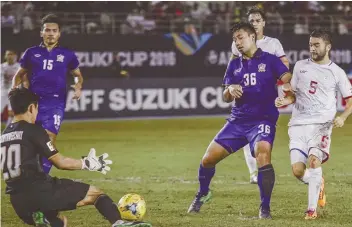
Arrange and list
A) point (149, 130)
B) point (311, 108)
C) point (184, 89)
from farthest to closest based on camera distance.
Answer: point (184, 89), point (149, 130), point (311, 108)

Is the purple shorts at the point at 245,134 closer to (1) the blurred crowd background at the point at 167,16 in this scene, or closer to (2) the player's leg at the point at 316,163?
(2) the player's leg at the point at 316,163

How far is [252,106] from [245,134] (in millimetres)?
327

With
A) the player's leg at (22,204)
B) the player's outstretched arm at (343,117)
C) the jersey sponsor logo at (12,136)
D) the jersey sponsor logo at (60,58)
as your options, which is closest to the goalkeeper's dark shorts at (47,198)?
the player's leg at (22,204)

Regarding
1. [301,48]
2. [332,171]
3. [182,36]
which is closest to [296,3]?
[301,48]

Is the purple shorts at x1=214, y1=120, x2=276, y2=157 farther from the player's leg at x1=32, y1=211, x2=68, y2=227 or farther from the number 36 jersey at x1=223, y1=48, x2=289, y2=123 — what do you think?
the player's leg at x1=32, y1=211, x2=68, y2=227

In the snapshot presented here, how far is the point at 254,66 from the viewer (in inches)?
372

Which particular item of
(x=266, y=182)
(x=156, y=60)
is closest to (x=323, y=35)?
(x=266, y=182)

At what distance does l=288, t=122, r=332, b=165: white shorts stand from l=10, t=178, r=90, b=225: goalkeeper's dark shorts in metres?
2.80

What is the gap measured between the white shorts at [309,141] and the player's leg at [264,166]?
305mm

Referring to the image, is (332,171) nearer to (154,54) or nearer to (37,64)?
(37,64)

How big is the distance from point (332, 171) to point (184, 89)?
11.4 metres

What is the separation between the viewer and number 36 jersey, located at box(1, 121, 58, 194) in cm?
732

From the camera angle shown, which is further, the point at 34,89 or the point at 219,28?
the point at 219,28

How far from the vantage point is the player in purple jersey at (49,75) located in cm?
1081
